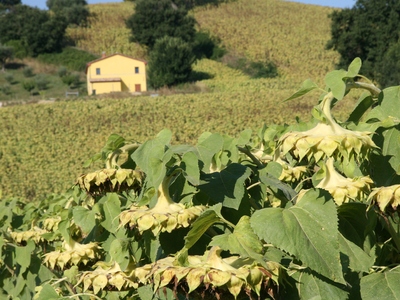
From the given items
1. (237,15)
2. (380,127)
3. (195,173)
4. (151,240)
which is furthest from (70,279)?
(237,15)

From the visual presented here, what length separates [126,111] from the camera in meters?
30.7

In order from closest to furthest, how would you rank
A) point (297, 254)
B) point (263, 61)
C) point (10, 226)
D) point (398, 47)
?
point (297, 254), point (10, 226), point (398, 47), point (263, 61)

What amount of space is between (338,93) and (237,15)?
194ft

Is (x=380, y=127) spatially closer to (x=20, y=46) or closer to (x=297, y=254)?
(x=297, y=254)

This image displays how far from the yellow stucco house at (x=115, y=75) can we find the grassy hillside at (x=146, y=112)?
357 centimetres

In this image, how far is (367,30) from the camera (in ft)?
119

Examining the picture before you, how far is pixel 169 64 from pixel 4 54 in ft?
38.7

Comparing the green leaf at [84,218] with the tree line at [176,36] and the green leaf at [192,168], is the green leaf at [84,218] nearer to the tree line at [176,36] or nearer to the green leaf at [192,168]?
the green leaf at [192,168]

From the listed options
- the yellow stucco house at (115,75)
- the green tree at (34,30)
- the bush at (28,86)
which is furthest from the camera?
the green tree at (34,30)

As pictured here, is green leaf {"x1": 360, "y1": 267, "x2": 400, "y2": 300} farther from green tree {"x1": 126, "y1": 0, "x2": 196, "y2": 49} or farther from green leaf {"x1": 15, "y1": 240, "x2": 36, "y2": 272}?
green tree {"x1": 126, "y1": 0, "x2": 196, "y2": 49}

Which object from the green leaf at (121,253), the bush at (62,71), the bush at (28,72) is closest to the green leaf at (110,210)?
the green leaf at (121,253)

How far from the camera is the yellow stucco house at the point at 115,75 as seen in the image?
125 ft

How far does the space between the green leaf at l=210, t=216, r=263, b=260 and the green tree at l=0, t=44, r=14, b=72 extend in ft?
147

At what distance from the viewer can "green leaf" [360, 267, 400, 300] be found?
115cm
